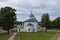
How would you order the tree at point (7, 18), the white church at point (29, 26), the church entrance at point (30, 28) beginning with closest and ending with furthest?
the tree at point (7, 18), the church entrance at point (30, 28), the white church at point (29, 26)

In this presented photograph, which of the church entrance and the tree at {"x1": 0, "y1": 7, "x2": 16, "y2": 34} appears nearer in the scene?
the tree at {"x1": 0, "y1": 7, "x2": 16, "y2": 34}

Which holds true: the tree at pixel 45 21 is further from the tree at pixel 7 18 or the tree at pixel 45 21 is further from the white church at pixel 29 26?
the tree at pixel 7 18

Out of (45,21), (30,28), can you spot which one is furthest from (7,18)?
(30,28)

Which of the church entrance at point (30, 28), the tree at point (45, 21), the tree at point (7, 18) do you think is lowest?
the church entrance at point (30, 28)

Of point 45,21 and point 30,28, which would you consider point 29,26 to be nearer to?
point 30,28

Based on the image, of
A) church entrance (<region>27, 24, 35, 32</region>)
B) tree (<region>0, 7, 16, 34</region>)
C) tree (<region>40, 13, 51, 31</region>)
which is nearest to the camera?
tree (<region>0, 7, 16, 34</region>)

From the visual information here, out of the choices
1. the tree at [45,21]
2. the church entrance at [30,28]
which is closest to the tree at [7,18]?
the tree at [45,21]

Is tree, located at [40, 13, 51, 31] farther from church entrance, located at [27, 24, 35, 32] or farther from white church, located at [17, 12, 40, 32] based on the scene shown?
church entrance, located at [27, 24, 35, 32]

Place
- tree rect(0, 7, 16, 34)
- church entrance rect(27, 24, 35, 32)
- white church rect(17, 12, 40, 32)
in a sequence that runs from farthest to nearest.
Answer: white church rect(17, 12, 40, 32) → church entrance rect(27, 24, 35, 32) → tree rect(0, 7, 16, 34)

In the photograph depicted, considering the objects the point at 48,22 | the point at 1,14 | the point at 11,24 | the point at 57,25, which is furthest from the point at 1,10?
the point at 57,25

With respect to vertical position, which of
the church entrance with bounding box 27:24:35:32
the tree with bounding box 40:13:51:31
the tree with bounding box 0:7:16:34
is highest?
the tree with bounding box 0:7:16:34

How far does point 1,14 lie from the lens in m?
68.9

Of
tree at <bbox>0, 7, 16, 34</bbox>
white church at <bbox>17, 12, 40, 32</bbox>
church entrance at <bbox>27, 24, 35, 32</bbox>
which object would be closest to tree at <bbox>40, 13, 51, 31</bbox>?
white church at <bbox>17, 12, 40, 32</bbox>

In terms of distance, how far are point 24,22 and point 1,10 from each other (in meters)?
44.3
